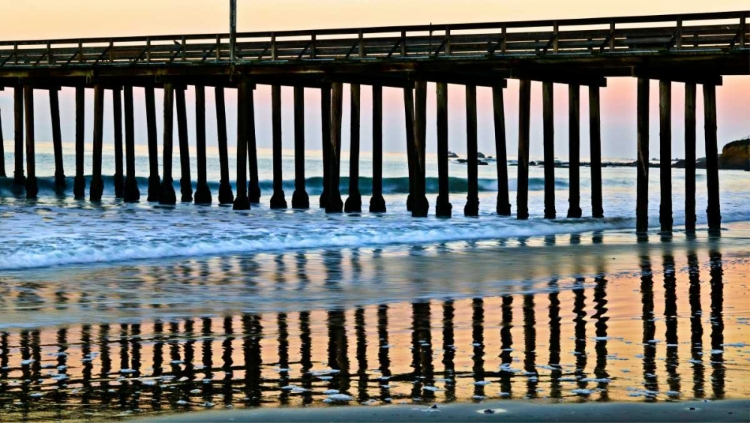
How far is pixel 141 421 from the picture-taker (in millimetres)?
7812

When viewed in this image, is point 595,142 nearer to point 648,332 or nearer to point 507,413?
point 648,332

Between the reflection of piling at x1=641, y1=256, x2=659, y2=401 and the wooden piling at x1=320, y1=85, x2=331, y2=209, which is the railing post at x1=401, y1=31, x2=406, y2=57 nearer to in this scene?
the wooden piling at x1=320, y1=85, x2=331, y2=209

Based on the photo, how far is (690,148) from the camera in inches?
1019

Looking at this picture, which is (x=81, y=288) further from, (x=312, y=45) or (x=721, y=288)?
(x=312, y=45)

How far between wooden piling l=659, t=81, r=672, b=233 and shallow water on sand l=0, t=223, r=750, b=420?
285 inches

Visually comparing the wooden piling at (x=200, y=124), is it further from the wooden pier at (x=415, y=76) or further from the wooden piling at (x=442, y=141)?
the wooden piling at (x=442, y=141)

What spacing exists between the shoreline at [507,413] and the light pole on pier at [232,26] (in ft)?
76.9

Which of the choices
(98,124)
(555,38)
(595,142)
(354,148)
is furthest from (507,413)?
(98,124)

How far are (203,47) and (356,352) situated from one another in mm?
22431

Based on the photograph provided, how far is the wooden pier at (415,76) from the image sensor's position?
82.4ft

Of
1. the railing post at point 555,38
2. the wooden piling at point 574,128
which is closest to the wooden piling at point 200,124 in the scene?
the wooden piling at point 574,128

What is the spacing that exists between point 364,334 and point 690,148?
15.9 metres

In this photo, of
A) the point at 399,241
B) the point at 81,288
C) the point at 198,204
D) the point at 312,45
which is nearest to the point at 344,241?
the point at 399,241

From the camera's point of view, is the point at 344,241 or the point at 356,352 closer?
the point at 356,352
